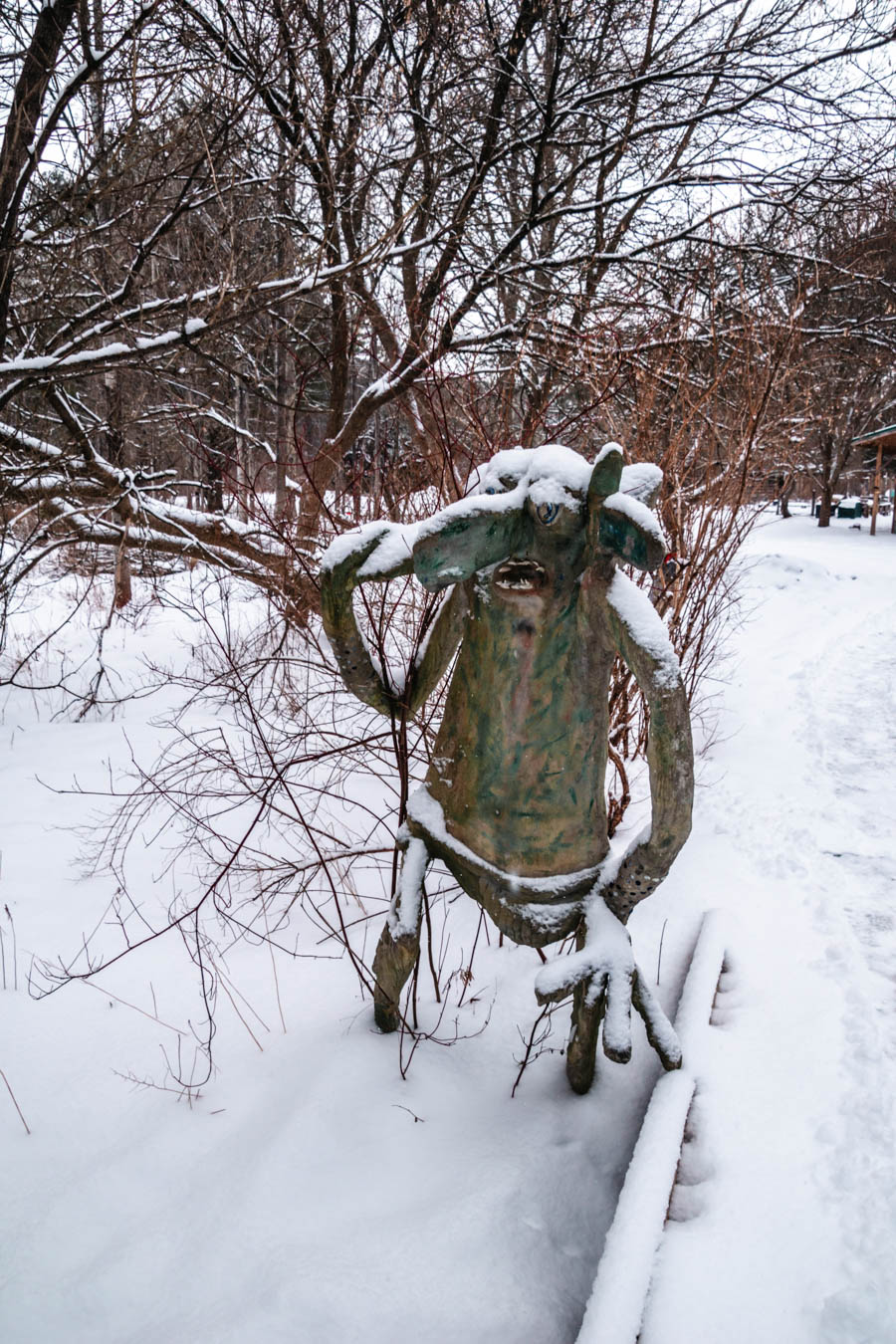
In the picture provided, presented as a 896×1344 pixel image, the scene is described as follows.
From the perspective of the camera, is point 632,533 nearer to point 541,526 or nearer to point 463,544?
point 541,526

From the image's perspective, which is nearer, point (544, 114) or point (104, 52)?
point (104, 52)

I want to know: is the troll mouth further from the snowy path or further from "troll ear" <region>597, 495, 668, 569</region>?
the snowy path

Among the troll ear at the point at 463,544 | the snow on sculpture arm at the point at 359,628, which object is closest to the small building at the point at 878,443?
the snow on sculpture arm at the point at 359,628

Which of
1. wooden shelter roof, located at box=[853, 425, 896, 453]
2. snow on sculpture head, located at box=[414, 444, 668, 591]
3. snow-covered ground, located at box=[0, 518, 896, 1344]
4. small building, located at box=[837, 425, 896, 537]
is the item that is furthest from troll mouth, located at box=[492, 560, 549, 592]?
wooden shelter roof, located at box=[853, 425, 896, 453]

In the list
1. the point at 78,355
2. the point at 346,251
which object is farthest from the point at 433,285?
the point at 78,355

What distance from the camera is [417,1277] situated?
135 centimetres

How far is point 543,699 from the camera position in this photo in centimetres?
146

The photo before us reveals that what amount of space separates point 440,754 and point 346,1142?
2.92 feet

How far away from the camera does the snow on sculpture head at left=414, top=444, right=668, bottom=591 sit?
4.19ft

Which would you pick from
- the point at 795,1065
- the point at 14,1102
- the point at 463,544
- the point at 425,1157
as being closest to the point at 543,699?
the point at 463,544

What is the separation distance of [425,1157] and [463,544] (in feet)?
4.40

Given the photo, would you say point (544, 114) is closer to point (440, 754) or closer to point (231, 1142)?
point (440, 754)

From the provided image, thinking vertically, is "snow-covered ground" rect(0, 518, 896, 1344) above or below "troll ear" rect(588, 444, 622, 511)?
below

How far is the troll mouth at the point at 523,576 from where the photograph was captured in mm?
1380
